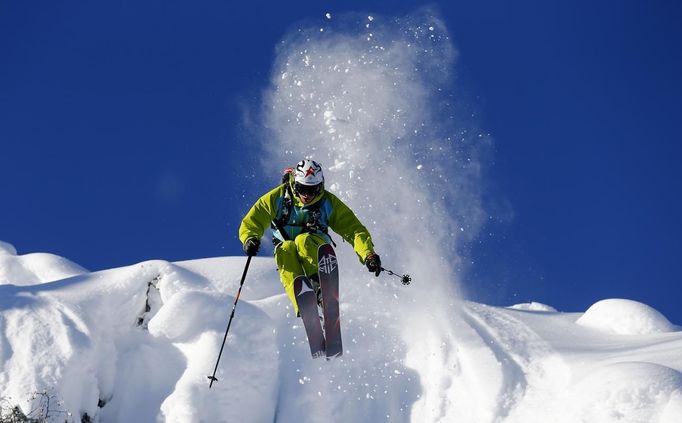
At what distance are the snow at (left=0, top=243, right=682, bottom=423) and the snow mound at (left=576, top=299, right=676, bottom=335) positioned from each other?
0.05m

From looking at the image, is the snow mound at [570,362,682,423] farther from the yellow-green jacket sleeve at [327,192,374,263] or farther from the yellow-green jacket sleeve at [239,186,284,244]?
the yellow-green jacket sleeve at [239,186,284,244]

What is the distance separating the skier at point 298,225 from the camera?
10.2m

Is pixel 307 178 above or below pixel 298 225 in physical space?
above

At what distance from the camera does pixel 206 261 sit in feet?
43.1

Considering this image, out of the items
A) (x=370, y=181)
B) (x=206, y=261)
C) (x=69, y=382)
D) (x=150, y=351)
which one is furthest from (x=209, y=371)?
(x=370, y=181)

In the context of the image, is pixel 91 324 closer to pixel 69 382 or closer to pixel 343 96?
pixel 69 382

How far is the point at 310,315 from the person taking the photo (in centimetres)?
1002

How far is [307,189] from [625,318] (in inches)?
241

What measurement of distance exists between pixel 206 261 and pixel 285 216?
10.4 feet

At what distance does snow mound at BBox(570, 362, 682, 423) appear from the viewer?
777 centimetres

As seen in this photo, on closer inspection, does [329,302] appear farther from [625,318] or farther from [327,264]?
[625,318]

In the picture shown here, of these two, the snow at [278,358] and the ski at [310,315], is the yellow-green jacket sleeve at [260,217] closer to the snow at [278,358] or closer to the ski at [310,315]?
the ski at [310,315]

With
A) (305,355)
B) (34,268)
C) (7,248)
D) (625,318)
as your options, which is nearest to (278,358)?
(305,355)

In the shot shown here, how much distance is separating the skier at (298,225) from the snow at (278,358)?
1.18 m
